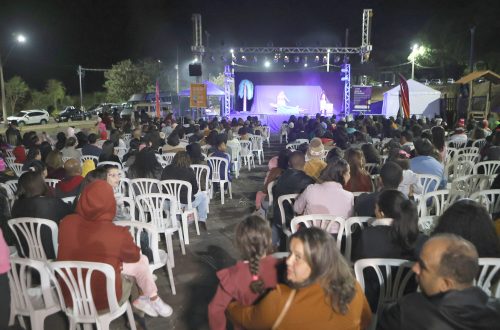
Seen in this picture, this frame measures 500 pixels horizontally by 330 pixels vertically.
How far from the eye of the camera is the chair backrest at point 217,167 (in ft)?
22.2

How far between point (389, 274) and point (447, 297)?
75 cm

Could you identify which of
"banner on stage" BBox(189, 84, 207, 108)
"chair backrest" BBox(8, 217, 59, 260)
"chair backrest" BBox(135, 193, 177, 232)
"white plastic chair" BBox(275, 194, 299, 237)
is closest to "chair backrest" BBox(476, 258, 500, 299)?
"white plastic chair" BBox(275, 194, 299, 237)

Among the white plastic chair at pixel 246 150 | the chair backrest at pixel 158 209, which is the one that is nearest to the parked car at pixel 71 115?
the white plastic chair at pixel 246 150

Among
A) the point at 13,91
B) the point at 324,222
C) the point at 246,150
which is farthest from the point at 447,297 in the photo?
the point at 13,91

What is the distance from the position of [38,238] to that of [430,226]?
3.00 metres

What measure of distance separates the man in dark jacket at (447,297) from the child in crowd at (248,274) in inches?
22.6

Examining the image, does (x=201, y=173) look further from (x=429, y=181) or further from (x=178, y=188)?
(x=429, y=181)

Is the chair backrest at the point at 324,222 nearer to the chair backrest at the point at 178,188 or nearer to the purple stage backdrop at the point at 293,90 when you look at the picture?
the chair backrest at the point at 178,188

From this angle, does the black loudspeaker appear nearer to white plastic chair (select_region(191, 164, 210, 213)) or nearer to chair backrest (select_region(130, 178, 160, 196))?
white plastic chair (select_region(191, 164, 210, 213))

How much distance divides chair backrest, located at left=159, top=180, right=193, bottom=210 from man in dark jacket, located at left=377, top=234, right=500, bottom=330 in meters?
3.30

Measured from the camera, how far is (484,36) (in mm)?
25297

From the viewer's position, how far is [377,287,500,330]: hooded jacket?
5.07 ft

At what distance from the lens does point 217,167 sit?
682 centimetres

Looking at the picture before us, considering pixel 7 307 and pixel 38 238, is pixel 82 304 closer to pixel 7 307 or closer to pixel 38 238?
pixel 7 307
